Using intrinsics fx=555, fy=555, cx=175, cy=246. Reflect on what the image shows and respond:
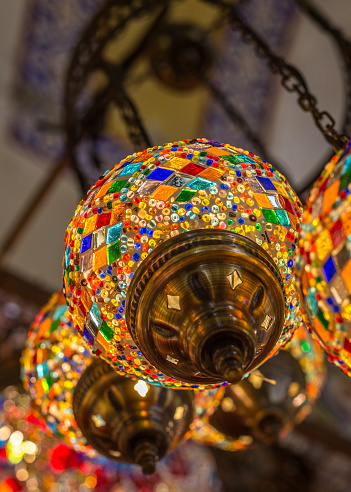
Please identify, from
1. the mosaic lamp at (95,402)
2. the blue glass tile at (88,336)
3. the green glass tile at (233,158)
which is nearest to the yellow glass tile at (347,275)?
the green glass tile at (233,158)

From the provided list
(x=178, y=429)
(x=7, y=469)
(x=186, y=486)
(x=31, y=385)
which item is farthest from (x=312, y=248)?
(x=186, y=486)

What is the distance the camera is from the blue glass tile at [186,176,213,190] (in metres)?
0.73

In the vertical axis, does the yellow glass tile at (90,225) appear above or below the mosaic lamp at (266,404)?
above

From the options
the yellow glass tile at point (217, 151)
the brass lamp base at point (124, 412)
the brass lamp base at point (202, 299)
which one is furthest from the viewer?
the brass lamp base at point (124, 412)

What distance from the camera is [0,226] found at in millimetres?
3459

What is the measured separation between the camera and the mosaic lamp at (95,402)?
98cm

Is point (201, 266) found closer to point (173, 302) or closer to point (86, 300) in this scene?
point (173, 302)

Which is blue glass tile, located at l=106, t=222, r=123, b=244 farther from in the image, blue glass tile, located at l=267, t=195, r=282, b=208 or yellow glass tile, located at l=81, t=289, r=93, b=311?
blue glass tile, located at l=267, t=195, r=282, b=208

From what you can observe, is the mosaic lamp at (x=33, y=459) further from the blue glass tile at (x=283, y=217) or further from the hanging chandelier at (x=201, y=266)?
the blue glass tile at (x=283, y=217)

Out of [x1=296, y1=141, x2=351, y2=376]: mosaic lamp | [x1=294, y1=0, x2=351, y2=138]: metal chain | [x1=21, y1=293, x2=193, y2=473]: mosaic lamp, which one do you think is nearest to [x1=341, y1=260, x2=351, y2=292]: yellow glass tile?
[x1=296, y1=141, x2=351, y2=376]: mosaic lamp

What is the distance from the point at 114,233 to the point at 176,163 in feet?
0.44

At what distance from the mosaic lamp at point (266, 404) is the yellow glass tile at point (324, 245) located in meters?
0.74

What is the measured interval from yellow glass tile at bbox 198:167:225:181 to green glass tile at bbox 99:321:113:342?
0.25 metres

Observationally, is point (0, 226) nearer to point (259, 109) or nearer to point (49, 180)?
point (49, 180)
